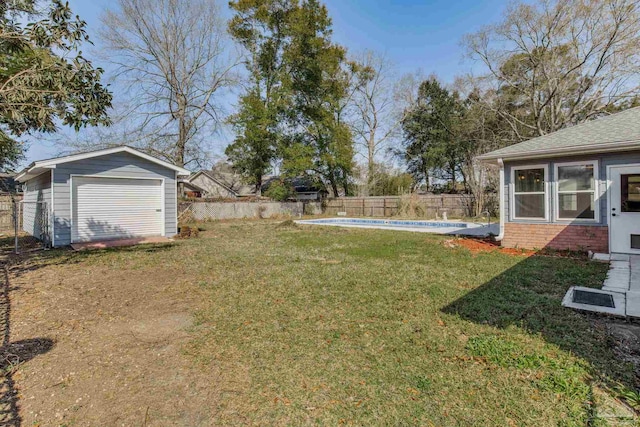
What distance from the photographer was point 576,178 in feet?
24.6

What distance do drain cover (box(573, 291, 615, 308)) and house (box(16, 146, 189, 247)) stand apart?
1134 cm

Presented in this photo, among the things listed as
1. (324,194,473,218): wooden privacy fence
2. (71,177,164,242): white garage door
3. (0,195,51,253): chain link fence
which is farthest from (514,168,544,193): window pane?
(0,195,51,253): chain link fence

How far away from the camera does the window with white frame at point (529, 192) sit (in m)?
7.95

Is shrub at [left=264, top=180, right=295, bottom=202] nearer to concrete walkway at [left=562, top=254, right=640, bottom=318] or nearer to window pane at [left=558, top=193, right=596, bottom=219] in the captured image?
window pane at [left=558, top=193, right=596, bottom=219]

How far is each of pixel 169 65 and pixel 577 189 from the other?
20751 millimetres

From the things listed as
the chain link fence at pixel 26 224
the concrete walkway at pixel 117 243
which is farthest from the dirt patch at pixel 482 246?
the chain link fence at pixel 26 224

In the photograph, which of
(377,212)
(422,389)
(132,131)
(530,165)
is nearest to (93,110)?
(422,389)

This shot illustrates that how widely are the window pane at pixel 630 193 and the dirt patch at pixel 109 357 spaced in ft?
28.6

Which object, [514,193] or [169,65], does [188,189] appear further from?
[514,193]

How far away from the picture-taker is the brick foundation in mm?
7172

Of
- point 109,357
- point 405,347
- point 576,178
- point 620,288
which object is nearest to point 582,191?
point 576,178

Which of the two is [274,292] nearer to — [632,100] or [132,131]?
[132,131]

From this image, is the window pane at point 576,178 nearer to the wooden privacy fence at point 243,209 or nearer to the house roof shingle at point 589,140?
the house roof shingle at point 589,140

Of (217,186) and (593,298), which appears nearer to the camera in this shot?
(593,298)
